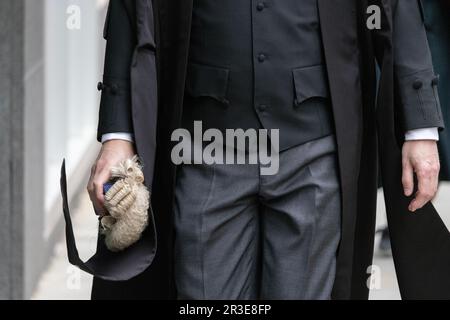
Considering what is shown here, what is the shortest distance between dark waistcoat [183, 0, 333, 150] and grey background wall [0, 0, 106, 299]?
1956mm

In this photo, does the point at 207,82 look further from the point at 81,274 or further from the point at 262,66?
the point at 81,274

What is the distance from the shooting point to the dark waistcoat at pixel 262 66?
149 inches

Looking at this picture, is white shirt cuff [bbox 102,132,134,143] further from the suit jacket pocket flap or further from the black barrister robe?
the suit jacket pocket flap

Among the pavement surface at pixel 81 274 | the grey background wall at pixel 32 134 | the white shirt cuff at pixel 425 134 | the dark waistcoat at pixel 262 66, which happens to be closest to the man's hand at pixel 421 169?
the white shirt cuff at pixel 425 134

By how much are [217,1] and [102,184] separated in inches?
24.0

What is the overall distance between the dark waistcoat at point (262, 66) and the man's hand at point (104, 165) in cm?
25

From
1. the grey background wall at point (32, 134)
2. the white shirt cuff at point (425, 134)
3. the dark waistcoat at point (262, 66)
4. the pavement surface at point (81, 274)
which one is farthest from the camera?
the pavement surface at point (81, 274)

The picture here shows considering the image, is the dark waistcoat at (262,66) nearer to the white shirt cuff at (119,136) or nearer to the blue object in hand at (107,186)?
the white shirt cuff at (119,136)

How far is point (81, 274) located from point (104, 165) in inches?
136

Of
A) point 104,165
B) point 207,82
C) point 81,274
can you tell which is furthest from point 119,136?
point 81,274

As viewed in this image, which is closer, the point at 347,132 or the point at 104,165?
the point at 104,165

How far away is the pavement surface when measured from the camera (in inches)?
265

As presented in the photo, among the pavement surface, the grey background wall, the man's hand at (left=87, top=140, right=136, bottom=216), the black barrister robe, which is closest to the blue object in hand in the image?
the man's hand at (left=87, top=140, right=136, bottom=216)

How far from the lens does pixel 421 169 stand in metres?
3.89
